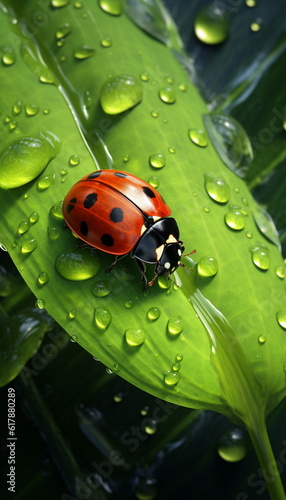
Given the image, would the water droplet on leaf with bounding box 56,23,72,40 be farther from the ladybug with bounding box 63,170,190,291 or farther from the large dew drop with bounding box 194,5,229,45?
the large dew drop with bounding box 194,5,229,45

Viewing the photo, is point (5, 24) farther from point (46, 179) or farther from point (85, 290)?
point (85, 290)

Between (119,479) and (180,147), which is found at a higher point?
(180,147)

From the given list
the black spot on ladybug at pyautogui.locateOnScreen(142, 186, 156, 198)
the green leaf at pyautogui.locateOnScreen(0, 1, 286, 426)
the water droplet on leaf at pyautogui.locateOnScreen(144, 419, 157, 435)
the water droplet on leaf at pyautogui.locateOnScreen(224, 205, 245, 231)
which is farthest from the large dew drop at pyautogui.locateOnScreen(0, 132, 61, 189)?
the water droplet on leaf at pyautogui.locateOnScreen(144, 419, 157, 435)

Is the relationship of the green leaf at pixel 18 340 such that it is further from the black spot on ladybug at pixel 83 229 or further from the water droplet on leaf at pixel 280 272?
the water droplet on leaf at pixel 280 272

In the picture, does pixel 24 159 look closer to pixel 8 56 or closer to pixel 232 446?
pixel 8 56

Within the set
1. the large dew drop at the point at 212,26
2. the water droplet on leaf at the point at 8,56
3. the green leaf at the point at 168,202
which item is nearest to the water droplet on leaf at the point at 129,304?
the green leaf at the point at 168,202

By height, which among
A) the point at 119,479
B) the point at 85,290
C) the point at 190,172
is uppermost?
the point at 190,172

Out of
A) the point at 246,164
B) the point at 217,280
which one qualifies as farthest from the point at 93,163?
the point at 246,164

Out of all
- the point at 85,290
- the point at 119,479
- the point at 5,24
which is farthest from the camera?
the point at 119,479
